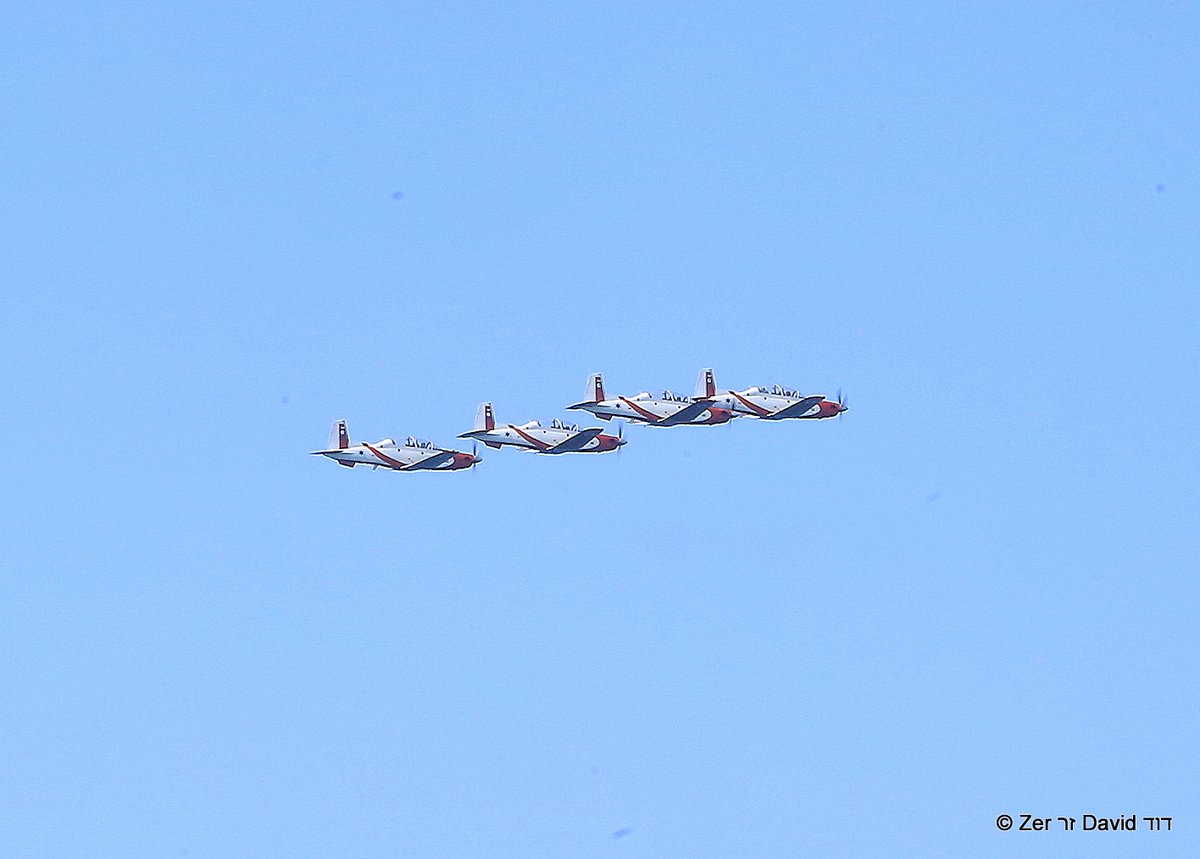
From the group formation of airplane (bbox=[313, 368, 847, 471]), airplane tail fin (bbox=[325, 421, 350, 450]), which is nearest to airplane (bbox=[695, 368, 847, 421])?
formation of airplane (bbox=[313, 368, 847, 471])

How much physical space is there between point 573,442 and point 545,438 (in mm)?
2932

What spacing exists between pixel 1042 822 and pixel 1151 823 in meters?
9.80

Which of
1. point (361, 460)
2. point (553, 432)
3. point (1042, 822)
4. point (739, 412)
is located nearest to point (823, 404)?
point (739, 412)

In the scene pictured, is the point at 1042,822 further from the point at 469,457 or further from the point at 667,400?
the point at 469,457

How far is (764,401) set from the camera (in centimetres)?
18788

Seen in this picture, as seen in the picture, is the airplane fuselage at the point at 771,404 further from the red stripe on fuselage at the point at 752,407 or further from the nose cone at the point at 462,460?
the nose cone at the point at 462,460

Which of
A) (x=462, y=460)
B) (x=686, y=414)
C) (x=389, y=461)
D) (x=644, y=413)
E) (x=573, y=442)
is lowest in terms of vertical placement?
(x=462, y=460)

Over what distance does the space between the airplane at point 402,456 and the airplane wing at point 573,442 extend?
8.59m

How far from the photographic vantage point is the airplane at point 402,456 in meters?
190

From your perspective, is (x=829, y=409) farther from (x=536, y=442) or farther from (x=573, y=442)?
(x=536, y=442)

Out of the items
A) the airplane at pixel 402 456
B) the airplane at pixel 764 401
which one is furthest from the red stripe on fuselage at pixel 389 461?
the airplane at pixel 764 401

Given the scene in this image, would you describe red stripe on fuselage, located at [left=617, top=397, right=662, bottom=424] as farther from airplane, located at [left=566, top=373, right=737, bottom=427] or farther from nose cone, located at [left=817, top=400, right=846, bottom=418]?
nose cone, located at [left=817, top=400, right=846, bottom=418]

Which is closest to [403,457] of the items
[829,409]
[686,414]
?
[686,414]

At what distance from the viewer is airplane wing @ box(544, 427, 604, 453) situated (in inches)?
7357
